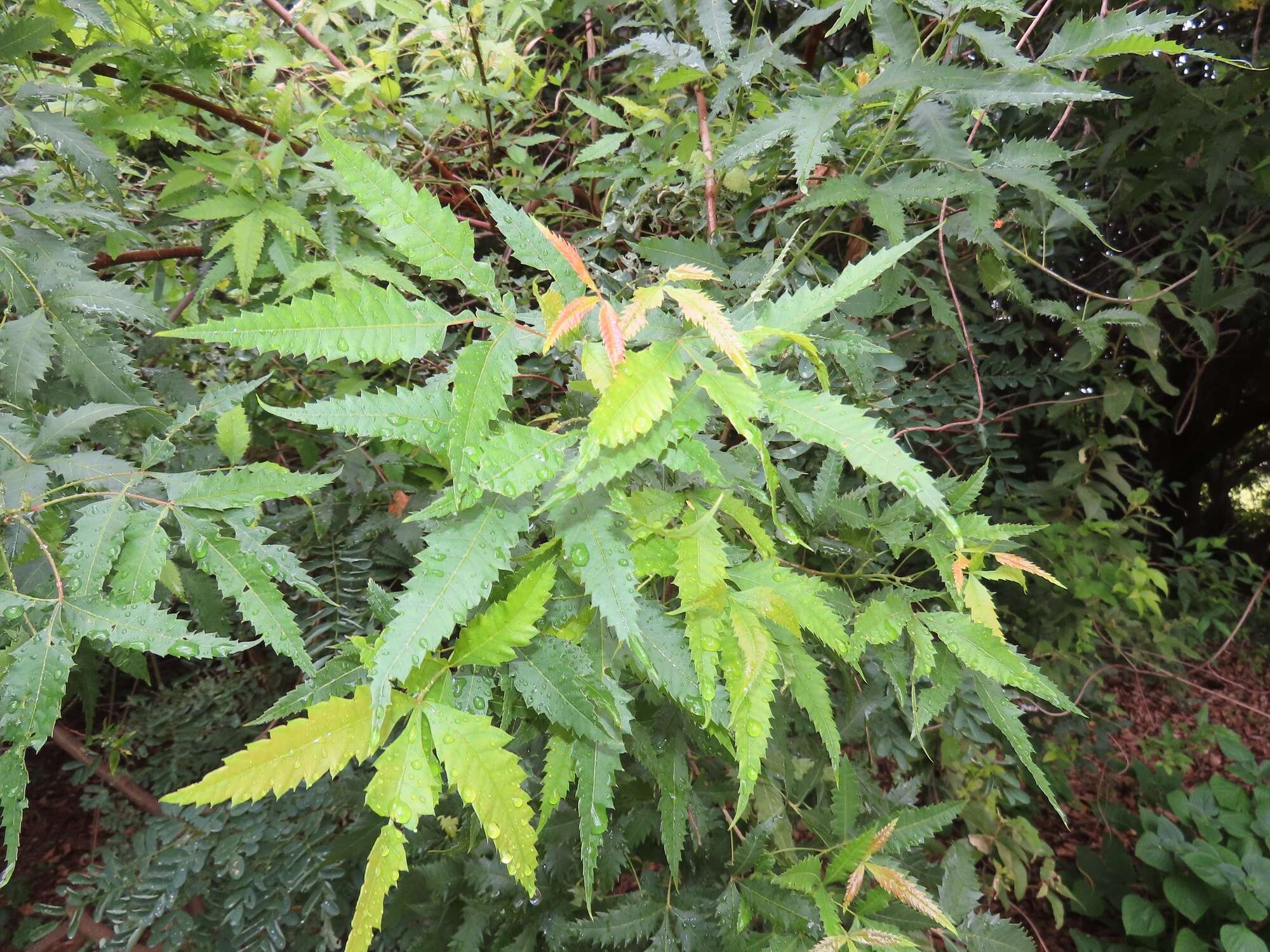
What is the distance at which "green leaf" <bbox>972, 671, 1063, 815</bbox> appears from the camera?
0.91m

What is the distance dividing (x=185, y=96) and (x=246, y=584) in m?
1.28

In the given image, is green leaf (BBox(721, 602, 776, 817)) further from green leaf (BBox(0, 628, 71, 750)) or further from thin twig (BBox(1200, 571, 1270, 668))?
thin twig (BBox(1200, 571, 1270, 668))

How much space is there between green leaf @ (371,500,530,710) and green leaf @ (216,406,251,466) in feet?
2.38

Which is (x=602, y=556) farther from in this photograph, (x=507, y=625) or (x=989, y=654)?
(x=989, y=654)

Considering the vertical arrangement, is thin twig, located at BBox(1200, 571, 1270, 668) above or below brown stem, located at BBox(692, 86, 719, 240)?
below

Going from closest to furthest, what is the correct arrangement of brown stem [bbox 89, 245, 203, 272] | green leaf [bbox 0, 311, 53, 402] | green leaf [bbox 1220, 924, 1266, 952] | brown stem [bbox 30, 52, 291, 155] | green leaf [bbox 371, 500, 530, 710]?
green leaf [bbox 371, 500, 530, 710]
green leaf [bbox 0, 311, 53, 402]
brown stem [bbox 30, 52, 291, 155]
brown stem [bbox 89, 245, 203, 272]
green leaf [bbox 1220, 924, 1266, 952]

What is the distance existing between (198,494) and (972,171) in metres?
1.37

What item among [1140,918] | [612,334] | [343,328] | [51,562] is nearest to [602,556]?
[612,334]

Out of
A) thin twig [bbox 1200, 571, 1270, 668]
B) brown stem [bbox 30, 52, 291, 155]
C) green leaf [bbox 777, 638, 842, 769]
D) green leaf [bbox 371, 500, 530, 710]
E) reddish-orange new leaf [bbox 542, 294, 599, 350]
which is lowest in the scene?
thin twig [bbox 1200, 571, 1270, 668]

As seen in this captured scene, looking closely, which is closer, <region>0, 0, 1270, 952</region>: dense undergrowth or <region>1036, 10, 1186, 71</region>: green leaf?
<region>0, 0, 1270, 952</region>: dense undergrowth

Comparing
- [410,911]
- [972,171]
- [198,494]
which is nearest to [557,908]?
[410,911]

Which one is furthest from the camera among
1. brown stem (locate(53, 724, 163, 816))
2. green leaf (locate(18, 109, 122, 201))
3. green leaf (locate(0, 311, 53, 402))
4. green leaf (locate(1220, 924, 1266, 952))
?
green leaf (locate(1220, 924, 1266, 952))

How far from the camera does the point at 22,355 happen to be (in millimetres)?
1098

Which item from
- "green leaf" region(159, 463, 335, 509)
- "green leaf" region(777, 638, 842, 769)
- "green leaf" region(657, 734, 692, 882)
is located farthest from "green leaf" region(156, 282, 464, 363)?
"green leaf" region(657, 734, 692, 882)
